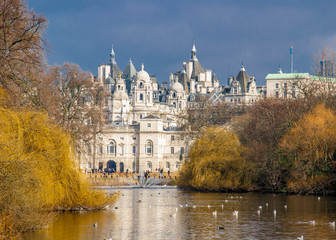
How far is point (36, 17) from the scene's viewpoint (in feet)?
86.0

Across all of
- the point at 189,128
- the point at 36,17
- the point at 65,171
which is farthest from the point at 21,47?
the point at 189,128

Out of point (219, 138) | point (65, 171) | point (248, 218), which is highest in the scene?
point (219, 138)

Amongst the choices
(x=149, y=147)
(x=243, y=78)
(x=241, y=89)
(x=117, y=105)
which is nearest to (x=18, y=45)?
(x=149, y=147)

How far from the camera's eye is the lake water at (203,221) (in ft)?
80.3

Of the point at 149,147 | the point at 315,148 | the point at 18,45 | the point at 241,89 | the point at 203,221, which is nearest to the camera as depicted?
the point at 18,45

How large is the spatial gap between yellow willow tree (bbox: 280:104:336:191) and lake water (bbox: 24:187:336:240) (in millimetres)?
3623

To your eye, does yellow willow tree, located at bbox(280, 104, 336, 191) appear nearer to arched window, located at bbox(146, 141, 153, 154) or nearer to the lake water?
the lake water

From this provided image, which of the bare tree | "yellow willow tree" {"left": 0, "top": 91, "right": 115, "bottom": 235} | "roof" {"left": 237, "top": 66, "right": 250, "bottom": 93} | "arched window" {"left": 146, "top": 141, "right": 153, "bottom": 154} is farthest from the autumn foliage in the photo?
"roof" {"left": 237, "top": 66, "right": 250, "bottom": 93}

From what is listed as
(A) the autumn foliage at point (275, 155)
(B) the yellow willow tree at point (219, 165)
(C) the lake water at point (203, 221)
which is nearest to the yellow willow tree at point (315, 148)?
(A) the autumn foliage at point (275, 155)

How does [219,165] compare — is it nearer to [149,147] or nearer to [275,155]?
[275,155]

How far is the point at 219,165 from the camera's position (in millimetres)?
50188

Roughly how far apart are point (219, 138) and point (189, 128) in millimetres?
32750

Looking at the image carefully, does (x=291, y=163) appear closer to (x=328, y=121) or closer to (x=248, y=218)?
(x=328, y=121)

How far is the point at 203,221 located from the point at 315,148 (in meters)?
17.6
